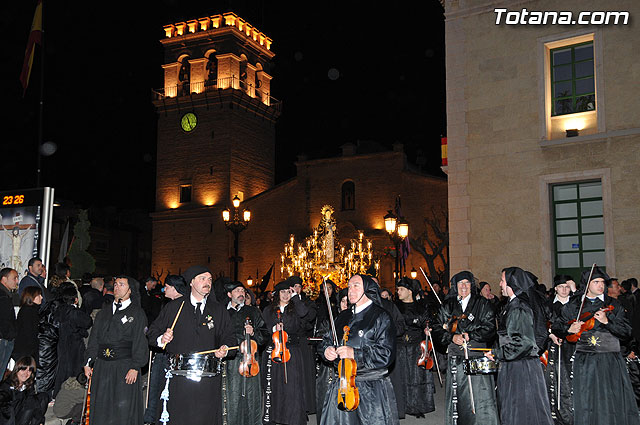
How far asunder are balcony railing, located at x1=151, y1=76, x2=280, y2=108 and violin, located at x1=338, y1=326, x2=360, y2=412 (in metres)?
41.9

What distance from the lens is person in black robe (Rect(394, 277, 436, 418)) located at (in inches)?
445

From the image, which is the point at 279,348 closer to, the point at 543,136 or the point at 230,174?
the point at 543,136

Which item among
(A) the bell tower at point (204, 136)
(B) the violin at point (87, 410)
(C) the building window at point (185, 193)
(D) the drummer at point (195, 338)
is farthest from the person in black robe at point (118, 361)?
(C) the building window at point (185, 193)

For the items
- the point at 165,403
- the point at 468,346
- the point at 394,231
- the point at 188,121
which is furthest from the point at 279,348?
the point at 188,121

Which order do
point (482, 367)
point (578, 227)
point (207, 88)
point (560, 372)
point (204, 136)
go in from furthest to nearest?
point (204, 136) < point (207, 88) < point (578, 227) < point (560, 372) < point (482, 367)

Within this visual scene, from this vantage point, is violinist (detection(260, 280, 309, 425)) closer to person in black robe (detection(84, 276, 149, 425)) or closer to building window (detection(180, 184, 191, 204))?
person in black robe (detection(84, 276, 149, 425))

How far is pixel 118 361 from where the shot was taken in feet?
26.5

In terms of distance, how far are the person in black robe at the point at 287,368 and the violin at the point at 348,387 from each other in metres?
3.57

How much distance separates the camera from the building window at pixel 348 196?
4522 cm

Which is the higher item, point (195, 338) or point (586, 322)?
point (586, 322)

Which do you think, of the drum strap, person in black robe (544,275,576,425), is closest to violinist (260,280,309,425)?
the drum strap

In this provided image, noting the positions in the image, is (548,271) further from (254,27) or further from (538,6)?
(254,27)

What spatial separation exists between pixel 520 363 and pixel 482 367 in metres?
0.43

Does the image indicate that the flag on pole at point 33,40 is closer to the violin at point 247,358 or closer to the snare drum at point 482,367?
the violin at point 247,358
